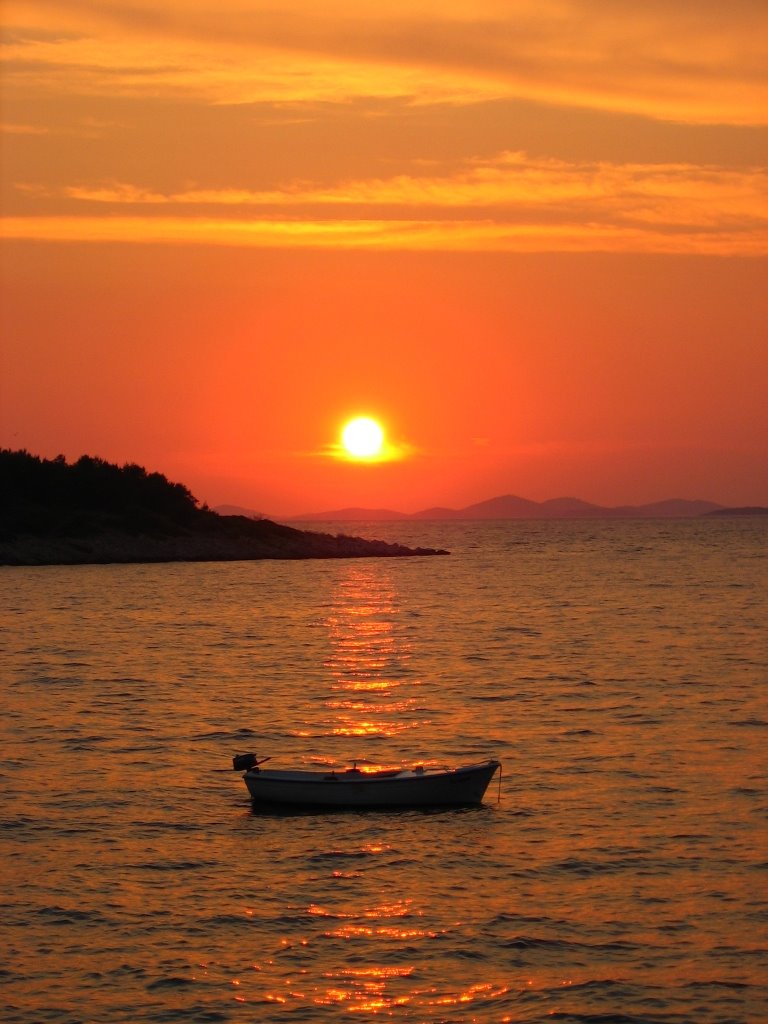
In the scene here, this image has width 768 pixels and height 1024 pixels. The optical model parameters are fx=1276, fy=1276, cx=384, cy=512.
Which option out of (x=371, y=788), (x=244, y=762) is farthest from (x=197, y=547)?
(x=371, y=788)

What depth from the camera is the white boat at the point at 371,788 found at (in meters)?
28.2

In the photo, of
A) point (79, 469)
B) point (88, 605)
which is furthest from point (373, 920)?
point (79, 469)

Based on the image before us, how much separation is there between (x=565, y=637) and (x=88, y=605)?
1347 inches

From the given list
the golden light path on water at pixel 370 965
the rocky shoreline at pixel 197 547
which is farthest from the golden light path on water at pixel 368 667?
the rocky shoreline at pixel 197 547

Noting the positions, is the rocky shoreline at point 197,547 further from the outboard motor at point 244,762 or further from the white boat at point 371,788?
the white boat at point 371,788

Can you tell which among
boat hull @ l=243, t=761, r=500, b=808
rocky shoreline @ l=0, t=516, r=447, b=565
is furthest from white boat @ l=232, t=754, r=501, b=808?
rocky shoreline @ l=0, t=516, r=447, b=565

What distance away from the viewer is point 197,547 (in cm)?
14762

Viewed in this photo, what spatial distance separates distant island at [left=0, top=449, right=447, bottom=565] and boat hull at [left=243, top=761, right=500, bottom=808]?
105574 mm

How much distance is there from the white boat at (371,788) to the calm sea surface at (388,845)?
1.42 feet

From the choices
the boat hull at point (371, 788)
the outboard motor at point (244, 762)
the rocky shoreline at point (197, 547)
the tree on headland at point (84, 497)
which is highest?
the tree on headland at point (84, 497)

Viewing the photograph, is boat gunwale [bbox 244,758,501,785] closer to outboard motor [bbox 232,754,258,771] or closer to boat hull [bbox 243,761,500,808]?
boat hull [bbox 243,761,500,808]

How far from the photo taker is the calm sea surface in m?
18.2

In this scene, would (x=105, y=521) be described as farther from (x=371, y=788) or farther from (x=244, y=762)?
(x=371, y=788)

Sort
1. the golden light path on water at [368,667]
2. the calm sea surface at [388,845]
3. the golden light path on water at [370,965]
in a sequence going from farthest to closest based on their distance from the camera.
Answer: the golden light path on water at [368,667] < the calm sea surface at [388,845] < the golden light path on water at [370,965]
